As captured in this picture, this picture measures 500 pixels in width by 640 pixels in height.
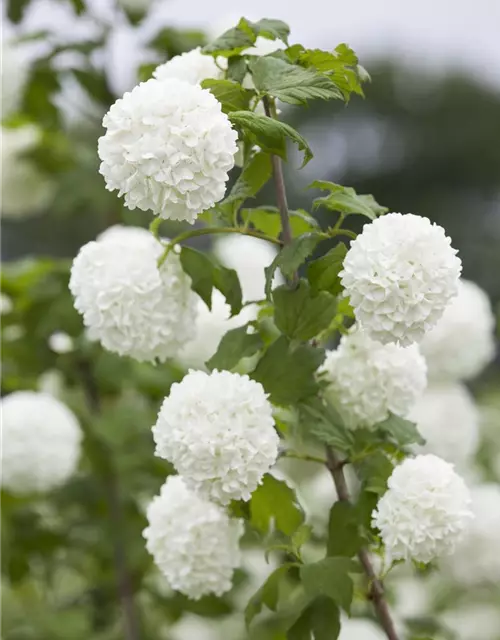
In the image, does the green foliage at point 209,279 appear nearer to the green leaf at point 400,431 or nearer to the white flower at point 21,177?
the green leaf at point 400,431

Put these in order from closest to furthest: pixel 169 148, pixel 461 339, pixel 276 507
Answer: pixel 169 148, pixel 276 507, pixel 461 339

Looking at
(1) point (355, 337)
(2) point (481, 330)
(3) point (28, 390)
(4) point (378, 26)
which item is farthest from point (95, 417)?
(4) point (378, 26)

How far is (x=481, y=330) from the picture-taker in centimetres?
146

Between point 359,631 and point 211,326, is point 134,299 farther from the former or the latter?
point 359,631

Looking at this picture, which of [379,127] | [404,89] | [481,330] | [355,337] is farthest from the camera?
[404,89]

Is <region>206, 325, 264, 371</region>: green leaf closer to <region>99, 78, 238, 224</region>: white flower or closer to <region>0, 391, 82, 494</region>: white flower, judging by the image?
<region>99, 78, 238, 224</region>: white flower

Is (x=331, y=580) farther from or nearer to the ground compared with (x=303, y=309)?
nearer to the ground

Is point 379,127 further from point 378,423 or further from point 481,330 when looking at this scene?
point 378,423

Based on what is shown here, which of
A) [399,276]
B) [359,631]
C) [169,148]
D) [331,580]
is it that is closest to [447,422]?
[359,631]

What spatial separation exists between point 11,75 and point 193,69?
86cm

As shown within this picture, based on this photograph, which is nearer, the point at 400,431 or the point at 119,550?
the point at 400,431

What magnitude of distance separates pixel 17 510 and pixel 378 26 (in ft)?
22.9

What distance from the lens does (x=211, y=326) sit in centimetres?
128

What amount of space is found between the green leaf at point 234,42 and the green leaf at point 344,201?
13 centimetres
